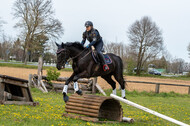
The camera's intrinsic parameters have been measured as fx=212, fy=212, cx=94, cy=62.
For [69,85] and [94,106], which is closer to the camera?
[94,106]

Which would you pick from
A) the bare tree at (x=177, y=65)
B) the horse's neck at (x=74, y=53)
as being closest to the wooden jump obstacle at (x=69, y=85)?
the horse's neck at (x=74, y=53)

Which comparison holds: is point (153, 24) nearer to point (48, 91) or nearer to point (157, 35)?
point (157, 35)

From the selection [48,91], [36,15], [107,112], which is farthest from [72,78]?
[36,15]

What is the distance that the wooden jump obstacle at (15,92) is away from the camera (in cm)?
791

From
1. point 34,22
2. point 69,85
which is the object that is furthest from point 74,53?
point 34,22

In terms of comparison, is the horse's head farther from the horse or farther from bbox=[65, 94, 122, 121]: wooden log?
bbox=[65, 94, 122, 121]: wooden log

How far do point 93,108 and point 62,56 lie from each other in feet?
6.39

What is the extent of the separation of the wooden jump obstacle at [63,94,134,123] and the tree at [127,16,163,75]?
37.4 m

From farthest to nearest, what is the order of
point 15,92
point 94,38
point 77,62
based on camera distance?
1. point 15,92
2. point 94,38
3. point 77,62

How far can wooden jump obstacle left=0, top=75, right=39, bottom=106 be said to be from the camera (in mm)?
7914

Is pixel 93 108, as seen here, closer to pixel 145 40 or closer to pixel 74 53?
pixel 74 53

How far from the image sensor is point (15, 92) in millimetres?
9195

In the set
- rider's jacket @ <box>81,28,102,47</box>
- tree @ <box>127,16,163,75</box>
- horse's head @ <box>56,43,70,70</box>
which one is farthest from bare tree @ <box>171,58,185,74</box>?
horse's head @ <box>56,43,70,70</box>

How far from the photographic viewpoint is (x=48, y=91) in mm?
14070
